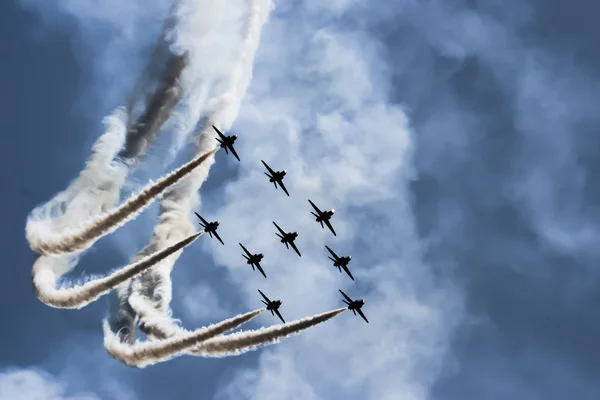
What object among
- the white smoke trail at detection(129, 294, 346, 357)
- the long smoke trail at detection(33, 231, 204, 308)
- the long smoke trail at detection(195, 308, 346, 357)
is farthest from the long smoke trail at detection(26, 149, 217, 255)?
the long smoke trail at detection(195, 308, 346, 357)

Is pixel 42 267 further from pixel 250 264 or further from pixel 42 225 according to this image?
pixel 250 264

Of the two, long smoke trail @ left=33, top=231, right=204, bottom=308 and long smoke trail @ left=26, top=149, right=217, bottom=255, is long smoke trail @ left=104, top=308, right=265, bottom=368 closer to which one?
long smoke trail @ left=33, top=231, right=204, bottom=308

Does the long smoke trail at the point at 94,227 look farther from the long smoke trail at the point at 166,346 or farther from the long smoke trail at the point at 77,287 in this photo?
the long smoke trail at the point at 166,346

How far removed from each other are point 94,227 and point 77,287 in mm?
6962

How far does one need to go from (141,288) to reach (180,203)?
33.8 feet

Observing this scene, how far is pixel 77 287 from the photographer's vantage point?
84.6 metres

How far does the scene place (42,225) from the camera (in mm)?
84125

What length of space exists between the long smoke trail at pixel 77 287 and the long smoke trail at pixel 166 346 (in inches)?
238

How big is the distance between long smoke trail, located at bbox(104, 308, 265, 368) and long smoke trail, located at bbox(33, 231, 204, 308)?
6056 millimetres

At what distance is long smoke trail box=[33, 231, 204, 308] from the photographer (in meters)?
83.4

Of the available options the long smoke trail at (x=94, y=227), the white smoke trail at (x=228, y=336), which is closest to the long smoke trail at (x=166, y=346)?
the white smoke trail at (x=228, y=336)

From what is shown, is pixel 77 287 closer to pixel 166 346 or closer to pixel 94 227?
pixel 94 227

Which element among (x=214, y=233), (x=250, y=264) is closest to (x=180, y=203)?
(x=214, y=233)

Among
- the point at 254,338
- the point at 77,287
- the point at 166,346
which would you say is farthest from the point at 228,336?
the point at 77,287
